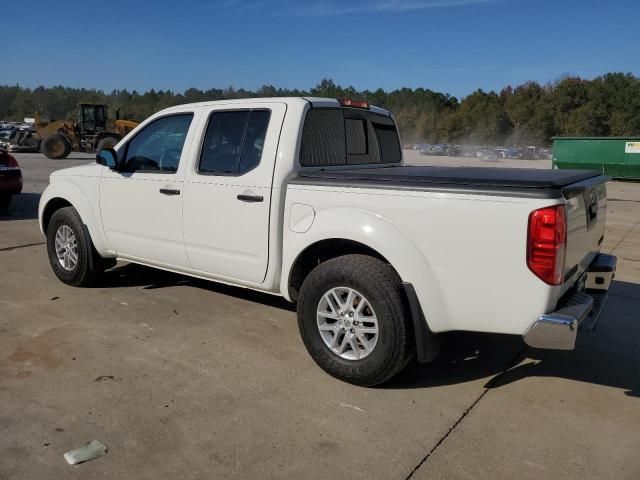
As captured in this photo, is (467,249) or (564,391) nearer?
(467,249)

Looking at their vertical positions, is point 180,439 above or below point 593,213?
below

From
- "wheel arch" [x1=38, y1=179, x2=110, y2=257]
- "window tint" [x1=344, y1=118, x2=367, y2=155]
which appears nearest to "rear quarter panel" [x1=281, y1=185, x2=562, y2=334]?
"window tint" [x1=344, y1=118, x2=367, y2=155]

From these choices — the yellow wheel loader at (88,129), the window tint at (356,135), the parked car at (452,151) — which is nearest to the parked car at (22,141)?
the yellow wheel loader at (88,129)

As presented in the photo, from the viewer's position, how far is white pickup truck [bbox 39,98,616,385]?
319 cm

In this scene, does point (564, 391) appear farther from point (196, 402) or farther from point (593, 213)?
point (196, 402)

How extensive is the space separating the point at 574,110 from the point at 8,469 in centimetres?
8105

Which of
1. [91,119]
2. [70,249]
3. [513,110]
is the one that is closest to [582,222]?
[70,249]

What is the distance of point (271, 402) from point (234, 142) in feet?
6.83

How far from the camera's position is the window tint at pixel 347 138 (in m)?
4.50

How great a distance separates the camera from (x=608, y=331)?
16.5 ft

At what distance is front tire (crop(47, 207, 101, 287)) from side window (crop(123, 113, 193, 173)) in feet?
2.95

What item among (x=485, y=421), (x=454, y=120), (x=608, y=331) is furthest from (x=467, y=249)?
(x=454, y=120)

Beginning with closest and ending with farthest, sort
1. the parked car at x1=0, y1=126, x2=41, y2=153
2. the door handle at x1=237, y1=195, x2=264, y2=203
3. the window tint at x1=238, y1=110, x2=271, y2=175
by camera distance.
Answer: the door handle at x1=237, y1=195, x2=264, y2=203, the window tint at x1=238, y1=110, x2=271, y2=175, the parked car at x1=0, y1=126, x2=41, y2=153

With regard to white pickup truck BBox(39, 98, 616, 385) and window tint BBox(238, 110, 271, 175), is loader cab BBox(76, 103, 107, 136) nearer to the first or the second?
white pickup truck BBox(39, 98, 616, 385)
